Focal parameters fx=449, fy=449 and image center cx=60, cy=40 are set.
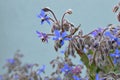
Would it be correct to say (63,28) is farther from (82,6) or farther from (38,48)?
(38,48)

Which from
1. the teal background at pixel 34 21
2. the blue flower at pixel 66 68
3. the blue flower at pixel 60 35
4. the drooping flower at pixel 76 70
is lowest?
the blue flower at pixel 60 35

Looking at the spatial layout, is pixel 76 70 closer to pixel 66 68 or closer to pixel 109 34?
pixel 66 68

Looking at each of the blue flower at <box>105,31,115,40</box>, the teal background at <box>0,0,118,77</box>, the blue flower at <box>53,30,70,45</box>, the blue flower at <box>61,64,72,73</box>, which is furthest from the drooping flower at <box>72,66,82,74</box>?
the teal background at <box>0,0,118,77</box>

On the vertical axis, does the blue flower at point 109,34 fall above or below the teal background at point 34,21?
below

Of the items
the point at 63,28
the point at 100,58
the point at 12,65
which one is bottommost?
the point at 100,58

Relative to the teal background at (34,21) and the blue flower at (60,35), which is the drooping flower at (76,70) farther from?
the teal background at (34,21)

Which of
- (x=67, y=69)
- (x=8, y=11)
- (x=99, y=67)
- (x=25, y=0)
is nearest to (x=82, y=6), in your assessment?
(x=25, y=0)

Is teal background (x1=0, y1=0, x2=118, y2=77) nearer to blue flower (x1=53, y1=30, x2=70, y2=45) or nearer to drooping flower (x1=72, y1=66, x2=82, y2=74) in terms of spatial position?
drooping flower (x1=72, y1=66, x2=82, y2=74)

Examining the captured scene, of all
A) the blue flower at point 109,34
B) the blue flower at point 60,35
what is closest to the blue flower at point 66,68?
the blue flower at point 109,34
